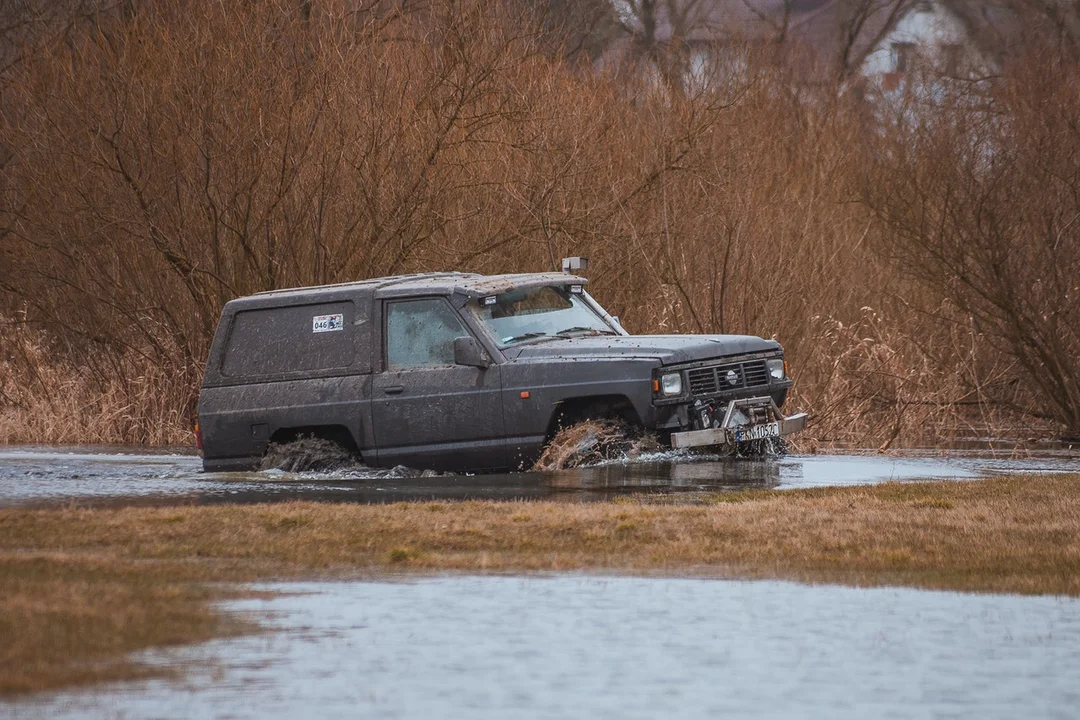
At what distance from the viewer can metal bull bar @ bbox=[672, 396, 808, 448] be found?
13250mm

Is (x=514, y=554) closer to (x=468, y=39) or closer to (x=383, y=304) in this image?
(x=383, y=304)

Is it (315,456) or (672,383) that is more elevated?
(672,383)

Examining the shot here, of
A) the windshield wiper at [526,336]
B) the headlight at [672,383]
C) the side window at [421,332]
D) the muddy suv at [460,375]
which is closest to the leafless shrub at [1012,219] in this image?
the muddy suv at [460,375]

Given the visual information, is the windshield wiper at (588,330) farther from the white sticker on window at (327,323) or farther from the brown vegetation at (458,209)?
the brown vegetation at (458,209)

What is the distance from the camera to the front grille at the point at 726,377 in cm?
1352

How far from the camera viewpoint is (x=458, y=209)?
21250 millimetres

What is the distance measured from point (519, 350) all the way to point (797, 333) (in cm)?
→ 782

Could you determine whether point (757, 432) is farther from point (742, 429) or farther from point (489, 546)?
point (489, 546)

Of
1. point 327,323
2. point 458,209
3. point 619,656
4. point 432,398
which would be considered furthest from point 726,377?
point 458,209

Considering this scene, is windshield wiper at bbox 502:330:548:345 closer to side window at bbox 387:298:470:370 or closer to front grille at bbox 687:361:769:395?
side window at bbox 387:298:470:370

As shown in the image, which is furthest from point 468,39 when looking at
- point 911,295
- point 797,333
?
point 911,295

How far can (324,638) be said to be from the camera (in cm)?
732

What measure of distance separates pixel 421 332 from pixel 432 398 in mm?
611

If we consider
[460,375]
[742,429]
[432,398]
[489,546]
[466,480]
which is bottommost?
[489,546]
